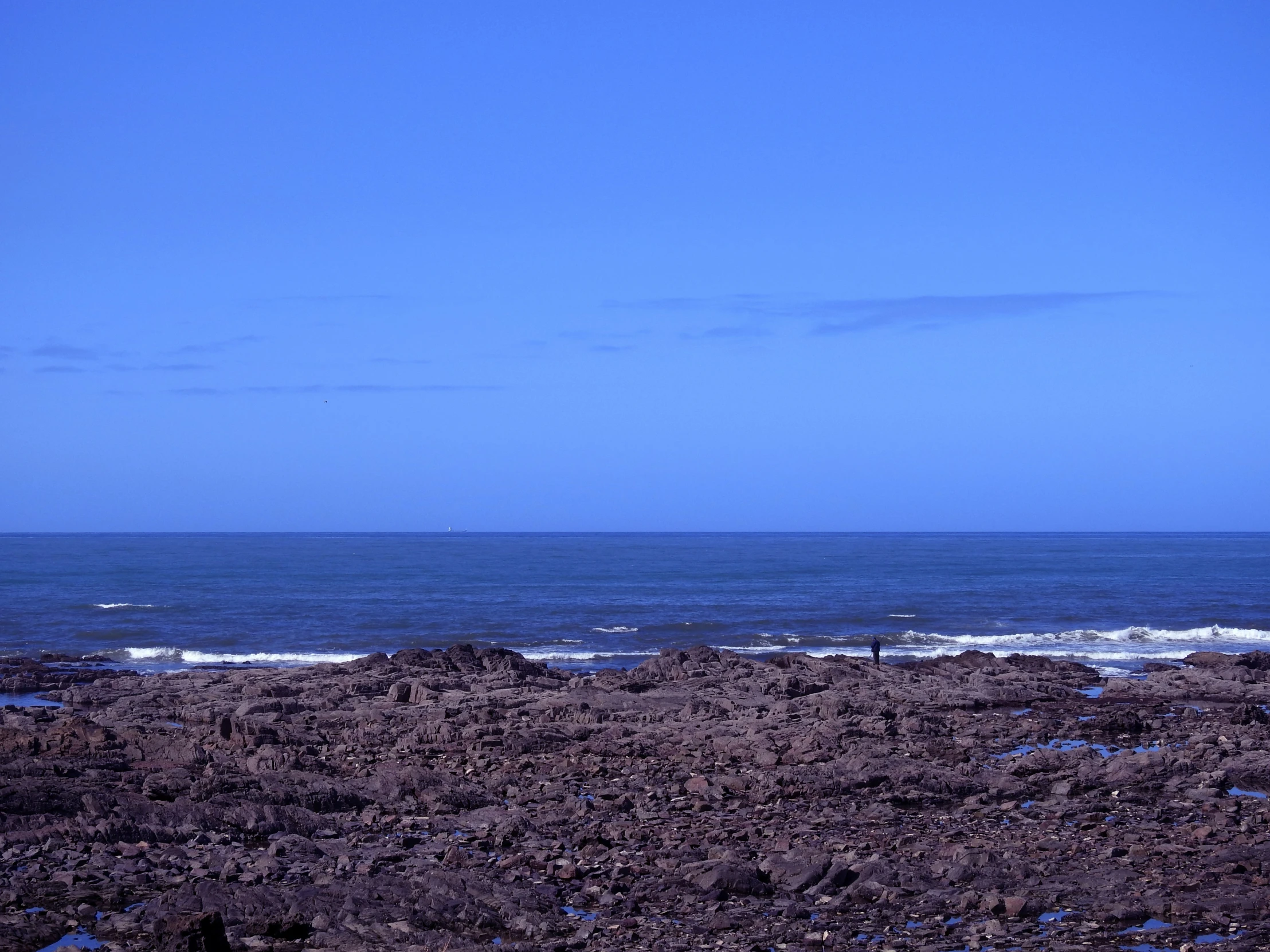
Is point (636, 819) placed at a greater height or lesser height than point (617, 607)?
greater

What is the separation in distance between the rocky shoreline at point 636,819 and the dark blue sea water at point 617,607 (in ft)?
33.8

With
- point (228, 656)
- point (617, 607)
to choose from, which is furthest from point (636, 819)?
point (617, 607)

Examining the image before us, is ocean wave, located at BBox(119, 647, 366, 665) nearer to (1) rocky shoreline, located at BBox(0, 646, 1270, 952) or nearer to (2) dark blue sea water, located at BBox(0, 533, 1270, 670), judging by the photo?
(2) dark blue sea water, located at BBox(0, 533, 1270, 670)

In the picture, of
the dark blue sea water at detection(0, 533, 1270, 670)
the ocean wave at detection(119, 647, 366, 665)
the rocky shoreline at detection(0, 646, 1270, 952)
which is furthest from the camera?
the dark blue sea water at detection(0, 533, 1270, 670)

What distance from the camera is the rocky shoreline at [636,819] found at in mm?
8352

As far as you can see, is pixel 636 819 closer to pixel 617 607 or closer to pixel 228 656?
pixel 228 656

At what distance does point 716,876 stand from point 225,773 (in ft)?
22.6

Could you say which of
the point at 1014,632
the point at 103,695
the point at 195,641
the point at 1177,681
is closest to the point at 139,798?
the point at 103,695

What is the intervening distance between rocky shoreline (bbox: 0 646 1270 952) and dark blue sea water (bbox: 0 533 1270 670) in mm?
10304

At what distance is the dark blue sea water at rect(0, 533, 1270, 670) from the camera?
108 ft

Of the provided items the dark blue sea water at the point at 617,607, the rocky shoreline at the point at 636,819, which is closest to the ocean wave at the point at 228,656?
the dark blue sea water at the point at 617,607

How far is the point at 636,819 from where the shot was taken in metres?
11.5

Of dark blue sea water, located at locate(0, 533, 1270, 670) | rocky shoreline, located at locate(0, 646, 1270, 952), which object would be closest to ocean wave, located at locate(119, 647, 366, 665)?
dark blue sea water, located at locate(0, 533, 1270, 670)

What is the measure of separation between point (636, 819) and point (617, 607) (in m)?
34.6
